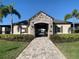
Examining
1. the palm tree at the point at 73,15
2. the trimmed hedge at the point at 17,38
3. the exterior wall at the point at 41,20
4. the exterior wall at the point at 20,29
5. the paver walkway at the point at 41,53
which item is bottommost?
the paver walkway at the point at 41,53

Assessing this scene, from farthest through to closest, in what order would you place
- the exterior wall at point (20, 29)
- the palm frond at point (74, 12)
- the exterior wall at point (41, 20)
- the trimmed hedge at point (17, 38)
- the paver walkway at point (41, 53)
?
the palm frond at point (74, 12) < the exterior wall at point (20, 29) < the exterior wall at point (41, 20) < the trimmed hedge at point (17, 38) < the paver walkway at point (41, 53)

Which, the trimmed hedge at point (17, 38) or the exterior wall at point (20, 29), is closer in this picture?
the trimmed hedge at point (17, 38)

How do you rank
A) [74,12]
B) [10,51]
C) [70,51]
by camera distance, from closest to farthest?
[70,51] < [10,51] < [74,12]

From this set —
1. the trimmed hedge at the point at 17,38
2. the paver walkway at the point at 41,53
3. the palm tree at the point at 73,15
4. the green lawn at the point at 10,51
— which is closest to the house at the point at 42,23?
the palm tree at the point at 73,15

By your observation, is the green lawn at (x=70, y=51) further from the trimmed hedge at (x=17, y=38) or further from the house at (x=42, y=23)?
the house at (x=42, y=23)

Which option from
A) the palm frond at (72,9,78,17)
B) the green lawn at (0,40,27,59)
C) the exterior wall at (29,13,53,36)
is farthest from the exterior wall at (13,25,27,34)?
the green lawn at (0,40,27,59)

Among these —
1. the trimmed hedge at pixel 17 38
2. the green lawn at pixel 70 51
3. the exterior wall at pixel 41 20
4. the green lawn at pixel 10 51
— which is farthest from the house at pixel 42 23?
the green lawn at pixel 70 51

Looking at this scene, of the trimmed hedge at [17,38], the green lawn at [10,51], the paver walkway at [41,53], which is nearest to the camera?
the paver walkway at [41,53]

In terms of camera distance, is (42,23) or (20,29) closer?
(42,23)

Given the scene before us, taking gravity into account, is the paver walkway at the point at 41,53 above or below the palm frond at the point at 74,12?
below

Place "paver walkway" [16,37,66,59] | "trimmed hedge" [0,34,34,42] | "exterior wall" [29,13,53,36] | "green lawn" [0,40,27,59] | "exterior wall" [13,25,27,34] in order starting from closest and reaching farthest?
"paver walkway" [16,37,66,59]
"green lawn" [0,40,27,59]
"trimmed hedge" [0,34,34,42]
"exterior wall" [29,13,53,36]
"exterior wall" [13,25,27,34]

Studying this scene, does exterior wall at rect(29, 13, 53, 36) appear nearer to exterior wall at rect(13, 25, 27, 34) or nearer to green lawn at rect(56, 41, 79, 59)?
exterior wall at rect(13, 25, 27, 34)

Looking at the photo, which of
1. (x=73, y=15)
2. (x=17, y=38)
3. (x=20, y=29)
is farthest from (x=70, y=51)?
(x=73, y=15)

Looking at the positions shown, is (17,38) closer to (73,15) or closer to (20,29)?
(20,29)
